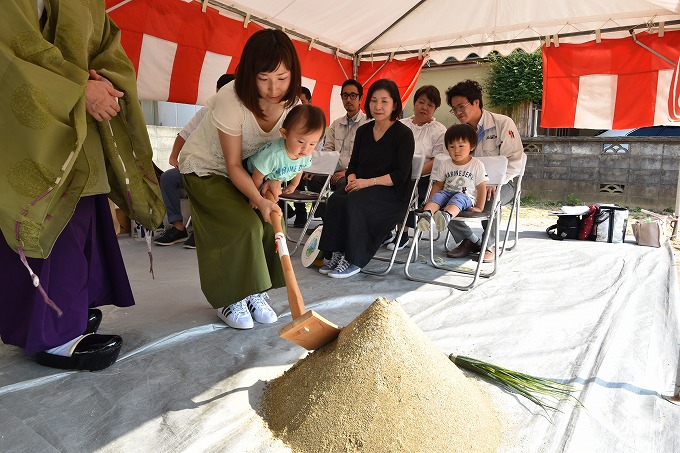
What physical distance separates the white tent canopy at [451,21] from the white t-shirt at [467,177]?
2196 millimetres

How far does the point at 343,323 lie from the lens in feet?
7.60

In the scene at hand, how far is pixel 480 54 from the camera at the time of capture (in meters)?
5.20

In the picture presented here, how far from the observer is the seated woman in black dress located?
317 cm

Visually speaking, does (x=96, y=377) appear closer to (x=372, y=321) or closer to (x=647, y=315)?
(x=372, y=321)

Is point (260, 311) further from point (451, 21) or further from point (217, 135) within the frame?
point (451, 21)

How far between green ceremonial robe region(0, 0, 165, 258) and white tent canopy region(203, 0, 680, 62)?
9.78ft

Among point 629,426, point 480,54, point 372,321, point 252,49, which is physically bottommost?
point 629,426

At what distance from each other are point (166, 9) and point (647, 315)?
4.11 metres

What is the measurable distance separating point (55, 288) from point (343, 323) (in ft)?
4.08

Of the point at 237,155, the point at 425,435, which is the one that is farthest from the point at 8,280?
the point at 425,435

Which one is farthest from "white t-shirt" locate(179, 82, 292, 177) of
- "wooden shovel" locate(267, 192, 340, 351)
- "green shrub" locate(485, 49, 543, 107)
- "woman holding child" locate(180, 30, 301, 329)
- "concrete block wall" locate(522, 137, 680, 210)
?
"green shrub" locate(485, 49, 543, 107)

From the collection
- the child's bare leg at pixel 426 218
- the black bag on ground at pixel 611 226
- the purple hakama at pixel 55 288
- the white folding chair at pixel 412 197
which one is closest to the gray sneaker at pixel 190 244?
the white folding chair at pixel 412 197

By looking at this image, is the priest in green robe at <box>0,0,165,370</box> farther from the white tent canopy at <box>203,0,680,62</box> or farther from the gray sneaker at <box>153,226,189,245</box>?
the white tent canopy at <box>203,0,680,62</box>

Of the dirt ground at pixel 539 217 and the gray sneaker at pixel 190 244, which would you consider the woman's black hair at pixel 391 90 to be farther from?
the dirt ground at pixel 539 217
